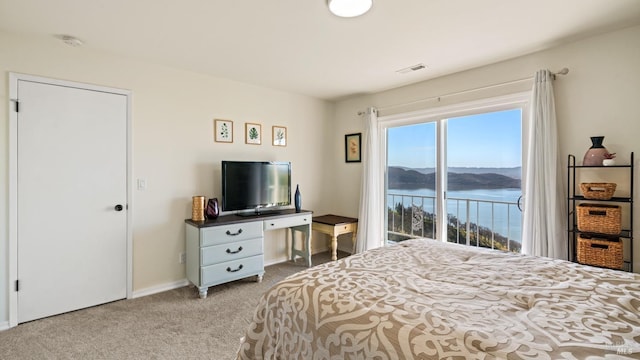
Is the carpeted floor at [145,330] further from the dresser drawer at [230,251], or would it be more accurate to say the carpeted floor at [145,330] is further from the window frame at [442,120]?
the window frame at [442,120]

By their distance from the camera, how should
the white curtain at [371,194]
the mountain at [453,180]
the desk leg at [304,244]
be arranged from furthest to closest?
the white curtain at [371,194] < the desk leg at [304,244] < the mountain at [453,180]

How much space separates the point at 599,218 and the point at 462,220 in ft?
4.38

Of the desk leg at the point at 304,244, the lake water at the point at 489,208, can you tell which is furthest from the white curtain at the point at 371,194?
the desk leg at the point at 304,244

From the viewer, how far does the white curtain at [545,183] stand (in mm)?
2604

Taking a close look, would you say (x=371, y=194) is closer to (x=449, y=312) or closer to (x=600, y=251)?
(x=600, y=251)

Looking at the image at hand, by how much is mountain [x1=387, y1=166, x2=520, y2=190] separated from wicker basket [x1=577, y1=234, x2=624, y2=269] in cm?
81

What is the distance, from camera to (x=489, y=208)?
337 cm

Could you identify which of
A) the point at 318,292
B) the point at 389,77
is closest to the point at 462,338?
the point at 318,292

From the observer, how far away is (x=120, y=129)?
2932 millimetres

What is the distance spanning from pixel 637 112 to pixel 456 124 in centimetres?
147

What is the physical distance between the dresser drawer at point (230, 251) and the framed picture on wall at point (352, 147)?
→ 1876 millimetres

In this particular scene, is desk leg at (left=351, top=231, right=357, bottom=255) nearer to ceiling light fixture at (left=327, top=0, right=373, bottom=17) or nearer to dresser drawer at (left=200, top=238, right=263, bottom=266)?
dresser drawer at (left=200, top=238, right=263, bottom=266)

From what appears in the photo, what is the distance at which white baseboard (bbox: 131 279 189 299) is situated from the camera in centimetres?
305

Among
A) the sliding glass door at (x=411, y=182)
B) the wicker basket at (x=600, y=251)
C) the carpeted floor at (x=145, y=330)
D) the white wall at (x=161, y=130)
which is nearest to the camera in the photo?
the carpeted floor at (x=145, y=330)
